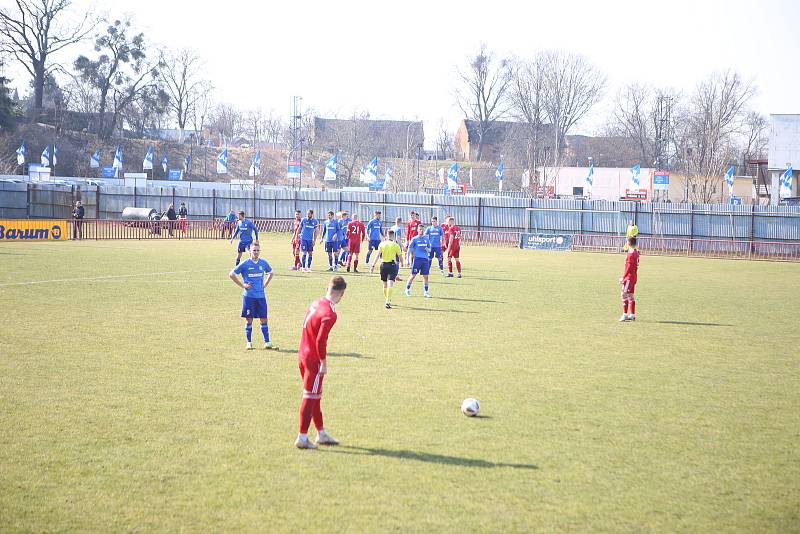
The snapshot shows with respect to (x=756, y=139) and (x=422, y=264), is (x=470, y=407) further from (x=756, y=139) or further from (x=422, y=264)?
(x=756, y=139)

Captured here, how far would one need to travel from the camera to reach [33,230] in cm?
4325

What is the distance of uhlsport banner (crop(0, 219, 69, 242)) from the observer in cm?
4175

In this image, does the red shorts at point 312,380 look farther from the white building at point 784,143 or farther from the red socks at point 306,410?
the white building at point 784,143

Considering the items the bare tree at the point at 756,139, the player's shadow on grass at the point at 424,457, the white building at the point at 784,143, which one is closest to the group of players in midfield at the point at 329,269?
the player's shadow on grass at the point at 424,457

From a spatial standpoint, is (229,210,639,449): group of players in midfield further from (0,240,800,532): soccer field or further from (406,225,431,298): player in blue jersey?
(0,240,800,532): soccer field

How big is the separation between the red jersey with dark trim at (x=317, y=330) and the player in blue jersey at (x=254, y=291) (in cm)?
590

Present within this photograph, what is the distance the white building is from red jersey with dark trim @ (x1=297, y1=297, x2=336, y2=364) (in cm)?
5522

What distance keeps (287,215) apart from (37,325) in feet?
148

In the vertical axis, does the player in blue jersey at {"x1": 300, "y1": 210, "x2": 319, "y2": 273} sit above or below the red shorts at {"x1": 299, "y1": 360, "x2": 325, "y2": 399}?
above

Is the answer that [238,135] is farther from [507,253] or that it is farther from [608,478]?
[608,478]

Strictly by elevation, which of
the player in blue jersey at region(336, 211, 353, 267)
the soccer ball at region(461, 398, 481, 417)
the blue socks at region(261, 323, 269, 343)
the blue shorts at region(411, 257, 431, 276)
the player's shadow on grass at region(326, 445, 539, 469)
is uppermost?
the player in blue jersey at region(336, 211, 353, 267)

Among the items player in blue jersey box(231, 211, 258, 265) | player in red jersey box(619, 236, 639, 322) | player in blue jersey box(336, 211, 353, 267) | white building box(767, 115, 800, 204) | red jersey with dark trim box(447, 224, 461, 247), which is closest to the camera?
player in red jersey box(619, 236, 639, 322)

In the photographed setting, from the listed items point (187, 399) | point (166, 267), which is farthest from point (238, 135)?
point (187, 399)

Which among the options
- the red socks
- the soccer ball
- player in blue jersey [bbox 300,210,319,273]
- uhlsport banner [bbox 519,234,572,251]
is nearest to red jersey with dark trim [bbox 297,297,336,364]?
Answer: the red socks
